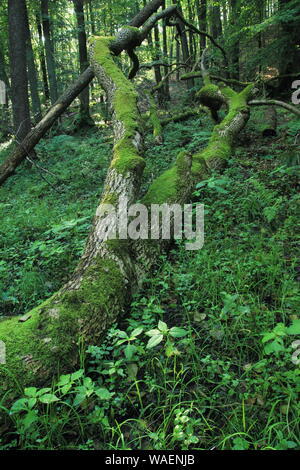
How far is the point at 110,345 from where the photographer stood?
2795mm

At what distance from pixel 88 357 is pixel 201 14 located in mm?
17281

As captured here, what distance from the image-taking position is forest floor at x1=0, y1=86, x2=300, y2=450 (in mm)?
2053

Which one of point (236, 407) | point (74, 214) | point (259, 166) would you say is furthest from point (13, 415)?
point (259, 166)

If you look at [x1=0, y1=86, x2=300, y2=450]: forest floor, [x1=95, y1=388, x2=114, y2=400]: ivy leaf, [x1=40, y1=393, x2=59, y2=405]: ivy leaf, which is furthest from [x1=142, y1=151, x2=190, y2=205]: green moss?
[x1=40, y1=393, x2=59, y2=405]: ivy leaf

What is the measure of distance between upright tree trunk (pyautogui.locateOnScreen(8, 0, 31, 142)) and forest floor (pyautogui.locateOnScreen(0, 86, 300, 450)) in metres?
5.62

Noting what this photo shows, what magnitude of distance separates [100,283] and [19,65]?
370 inches

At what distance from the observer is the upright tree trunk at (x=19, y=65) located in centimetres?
951

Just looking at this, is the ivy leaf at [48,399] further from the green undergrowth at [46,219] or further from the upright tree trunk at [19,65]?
the upright tree trunk at [19,65]

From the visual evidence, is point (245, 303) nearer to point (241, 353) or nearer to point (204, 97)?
point (241, 353)

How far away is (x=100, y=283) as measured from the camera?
3.03 metres

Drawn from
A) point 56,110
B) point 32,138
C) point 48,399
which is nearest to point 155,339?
point 48,399

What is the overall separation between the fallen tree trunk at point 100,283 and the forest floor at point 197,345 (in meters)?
0.15

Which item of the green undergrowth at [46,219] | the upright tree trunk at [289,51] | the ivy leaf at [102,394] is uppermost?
the upright tree trunk at [289,51]

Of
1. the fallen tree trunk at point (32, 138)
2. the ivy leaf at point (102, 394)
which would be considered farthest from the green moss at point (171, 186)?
the fallen tree trunk at point (32, 138)
